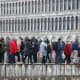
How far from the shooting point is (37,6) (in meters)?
83.8

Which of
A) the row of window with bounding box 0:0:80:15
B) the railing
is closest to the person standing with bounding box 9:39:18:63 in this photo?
the railing

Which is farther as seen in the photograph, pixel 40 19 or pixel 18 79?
pixel 40 19

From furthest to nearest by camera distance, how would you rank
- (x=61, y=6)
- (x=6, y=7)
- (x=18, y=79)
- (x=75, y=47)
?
(x=6, y=7) → (x=61, y=6) → (x=75, y=47) → (x=18, y=79)

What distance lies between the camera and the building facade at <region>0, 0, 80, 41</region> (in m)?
80.4

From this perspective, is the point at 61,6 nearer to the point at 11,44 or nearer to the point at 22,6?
the point at 22,6

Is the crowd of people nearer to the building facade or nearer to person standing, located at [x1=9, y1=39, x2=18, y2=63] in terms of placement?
person standing, located at [x1=9, y1=39, x2=18, y2=63]

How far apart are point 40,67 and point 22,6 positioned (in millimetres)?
60817

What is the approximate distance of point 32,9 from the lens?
84.2m

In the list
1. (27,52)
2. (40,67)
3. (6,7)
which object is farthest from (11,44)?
(6,7)

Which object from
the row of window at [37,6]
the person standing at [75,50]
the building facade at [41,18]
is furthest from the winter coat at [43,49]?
the row of window at [37,6]

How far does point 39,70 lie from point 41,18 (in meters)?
58.0

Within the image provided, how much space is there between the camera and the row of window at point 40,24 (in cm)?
8056

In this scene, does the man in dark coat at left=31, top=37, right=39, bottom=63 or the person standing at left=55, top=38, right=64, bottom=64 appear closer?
the person standing at left=55, top=38, right=64, bottom=64

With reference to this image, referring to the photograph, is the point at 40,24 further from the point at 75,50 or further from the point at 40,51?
the point at 75,50
